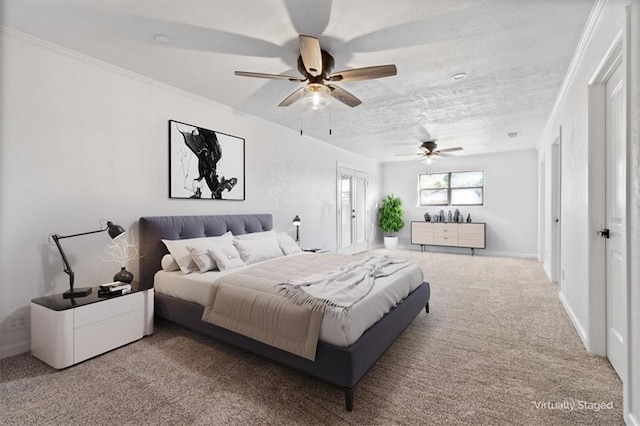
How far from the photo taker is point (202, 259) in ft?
9.75

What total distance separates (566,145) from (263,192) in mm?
4039

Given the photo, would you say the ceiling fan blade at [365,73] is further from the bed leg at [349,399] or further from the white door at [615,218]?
the bed leg at [349,399]

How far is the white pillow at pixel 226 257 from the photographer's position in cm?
302

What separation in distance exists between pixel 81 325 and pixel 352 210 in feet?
19.8

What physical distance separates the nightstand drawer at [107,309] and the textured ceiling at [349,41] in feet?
7.37

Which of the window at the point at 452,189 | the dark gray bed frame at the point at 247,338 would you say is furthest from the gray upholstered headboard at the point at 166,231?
the window at the point at 452,189

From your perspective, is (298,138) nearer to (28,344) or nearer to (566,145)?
(566,145)

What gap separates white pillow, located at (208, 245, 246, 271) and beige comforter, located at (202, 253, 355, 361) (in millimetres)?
349

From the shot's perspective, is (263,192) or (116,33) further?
(263,192)

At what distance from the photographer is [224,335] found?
243cm

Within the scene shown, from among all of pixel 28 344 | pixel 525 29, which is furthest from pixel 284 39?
pixel 28 344

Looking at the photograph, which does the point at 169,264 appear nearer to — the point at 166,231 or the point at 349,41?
the point at 166,231

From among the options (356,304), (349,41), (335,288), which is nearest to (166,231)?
(335,288)

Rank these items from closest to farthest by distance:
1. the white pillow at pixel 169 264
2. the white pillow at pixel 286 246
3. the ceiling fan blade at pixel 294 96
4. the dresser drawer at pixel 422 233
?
the ceiling fan blade at pixel 294 96, the white pillow at pixel 169 264, the white pillow at pixel 286 246, the dresser drawer at pixel 422 233
